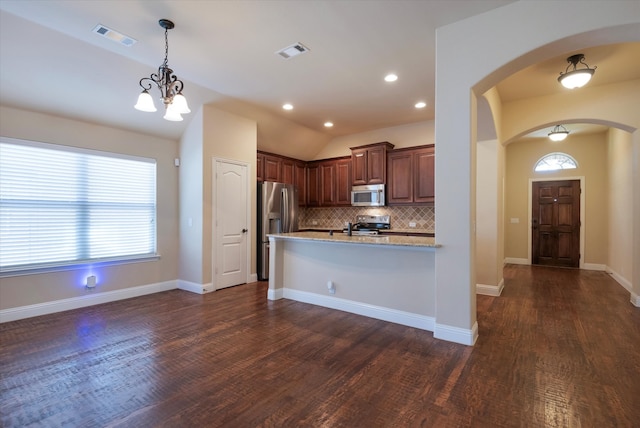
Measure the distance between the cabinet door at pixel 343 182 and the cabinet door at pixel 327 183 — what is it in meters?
0.11

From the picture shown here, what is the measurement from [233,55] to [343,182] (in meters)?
3.82

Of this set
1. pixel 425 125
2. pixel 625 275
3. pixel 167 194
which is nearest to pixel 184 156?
pixel 167 194

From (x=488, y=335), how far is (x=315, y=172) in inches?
199

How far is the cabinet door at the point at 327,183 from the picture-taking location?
6.97m

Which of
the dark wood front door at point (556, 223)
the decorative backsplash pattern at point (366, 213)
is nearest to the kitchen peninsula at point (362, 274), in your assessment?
the decorative backsplash pattern at point (366, 213)

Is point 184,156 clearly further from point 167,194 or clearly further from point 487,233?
point 487,233

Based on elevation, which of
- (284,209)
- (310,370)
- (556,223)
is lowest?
(310,370)

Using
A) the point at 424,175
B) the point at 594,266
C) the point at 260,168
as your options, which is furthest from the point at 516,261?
the point at 260,168

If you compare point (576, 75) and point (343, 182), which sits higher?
point (576, 75)

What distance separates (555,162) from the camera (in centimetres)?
737

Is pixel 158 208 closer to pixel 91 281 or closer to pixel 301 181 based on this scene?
pixel 91 281

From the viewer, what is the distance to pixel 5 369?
8.18 ft

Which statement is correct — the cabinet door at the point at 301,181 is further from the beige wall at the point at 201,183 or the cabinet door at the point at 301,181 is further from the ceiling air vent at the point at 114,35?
the ceiling air vent at the point at 114,35

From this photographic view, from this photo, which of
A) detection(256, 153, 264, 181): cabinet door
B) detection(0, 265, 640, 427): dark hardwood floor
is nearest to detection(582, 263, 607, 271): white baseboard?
detection(0, 265, 640, 427): dark hardwood floor
